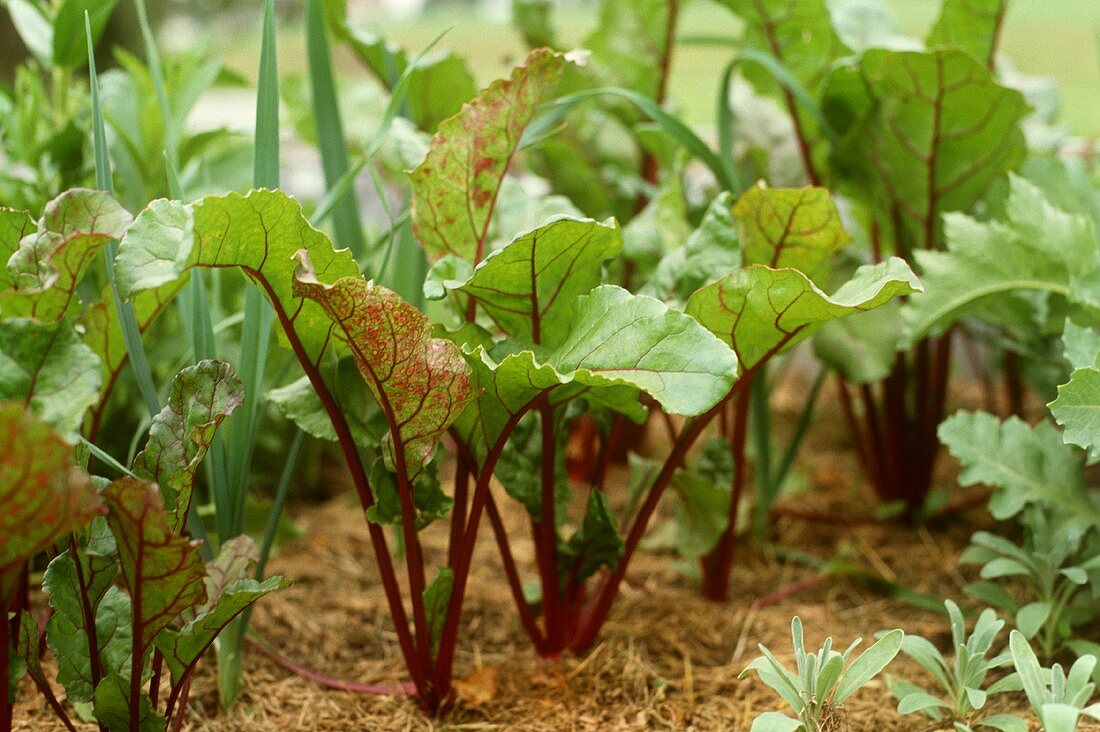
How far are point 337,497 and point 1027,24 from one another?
1.97 meters

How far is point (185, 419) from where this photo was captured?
737 mm

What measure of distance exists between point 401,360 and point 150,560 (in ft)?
0.74

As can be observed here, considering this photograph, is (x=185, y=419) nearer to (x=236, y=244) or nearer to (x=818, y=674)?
(x=236, y=244)

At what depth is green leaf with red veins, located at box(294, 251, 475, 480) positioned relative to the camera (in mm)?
667

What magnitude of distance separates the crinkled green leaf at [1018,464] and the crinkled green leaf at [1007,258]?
12cm

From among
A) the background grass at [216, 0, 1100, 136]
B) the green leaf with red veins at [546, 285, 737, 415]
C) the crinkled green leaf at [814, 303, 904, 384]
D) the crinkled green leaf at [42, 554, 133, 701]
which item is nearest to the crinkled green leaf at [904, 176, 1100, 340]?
the crinkled green leaf at [814, 303, 904, 384]

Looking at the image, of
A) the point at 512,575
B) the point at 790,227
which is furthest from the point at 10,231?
the point at 790,227

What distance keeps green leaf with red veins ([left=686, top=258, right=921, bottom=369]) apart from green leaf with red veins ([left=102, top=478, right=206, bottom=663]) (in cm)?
43

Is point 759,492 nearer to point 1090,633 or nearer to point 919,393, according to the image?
point 919,393

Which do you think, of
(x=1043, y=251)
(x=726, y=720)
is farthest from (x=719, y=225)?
(x=726, y=720)

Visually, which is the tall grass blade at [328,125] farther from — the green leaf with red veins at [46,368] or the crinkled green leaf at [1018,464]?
the crinkled green leaf at [1018,464]

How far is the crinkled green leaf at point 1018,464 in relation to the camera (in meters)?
0.97

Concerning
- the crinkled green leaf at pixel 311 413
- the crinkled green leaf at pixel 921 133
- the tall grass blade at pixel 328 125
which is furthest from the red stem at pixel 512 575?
the crinkled green leaf at pixel 921 133

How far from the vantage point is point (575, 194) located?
58.2 inches
